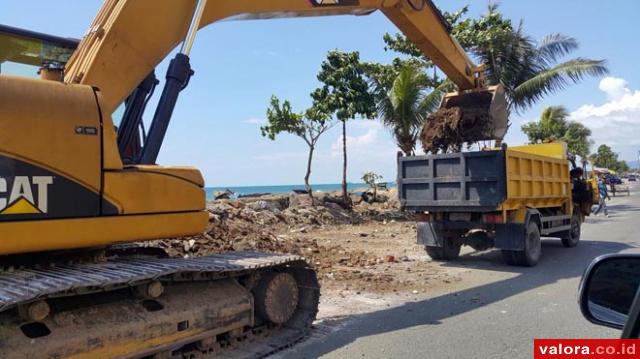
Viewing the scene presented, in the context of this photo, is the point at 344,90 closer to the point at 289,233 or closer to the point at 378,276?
the point at 289,233

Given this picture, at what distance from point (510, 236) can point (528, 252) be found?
1.76 ft

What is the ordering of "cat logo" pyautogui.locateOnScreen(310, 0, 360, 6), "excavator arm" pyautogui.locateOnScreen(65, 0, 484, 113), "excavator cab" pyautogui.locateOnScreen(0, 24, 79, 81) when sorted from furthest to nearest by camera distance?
"cat logo" pyautogui.locateOnScreen(310, 0, 360, 6)
"excavator arm" pyautogui.locateOnScreen(65, 0, 484, 113)
"excavator cab" pyautogui.locateOnScreen(0, 24, 79, 81)

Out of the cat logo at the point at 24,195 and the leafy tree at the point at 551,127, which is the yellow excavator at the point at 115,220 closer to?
the cat logo at the point at 24,195

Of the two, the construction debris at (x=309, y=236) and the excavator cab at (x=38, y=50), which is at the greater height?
the excavator cab at (x=38, y=50)

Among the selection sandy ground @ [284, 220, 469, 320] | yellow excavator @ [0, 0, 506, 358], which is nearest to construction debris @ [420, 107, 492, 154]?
sandy ground @ [284, 220, 469, 320]

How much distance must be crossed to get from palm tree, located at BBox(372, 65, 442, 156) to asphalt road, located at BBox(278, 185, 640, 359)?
41.6 ft

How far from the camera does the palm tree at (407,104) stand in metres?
21.3

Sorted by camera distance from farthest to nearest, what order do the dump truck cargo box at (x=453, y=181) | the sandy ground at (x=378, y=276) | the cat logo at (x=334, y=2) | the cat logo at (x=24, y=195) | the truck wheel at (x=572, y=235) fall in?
the truck wheel at (x=572, y=235) → the dump truck cargo box at (x=453, y=181) → the sandy ground at (x=378, y=276) → the cat logo at (x=334, y=2) → the cat logo at (x=24, y=195)

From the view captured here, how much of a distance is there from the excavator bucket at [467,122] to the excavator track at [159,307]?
5.21 m

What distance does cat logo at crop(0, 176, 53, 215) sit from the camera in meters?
3.83

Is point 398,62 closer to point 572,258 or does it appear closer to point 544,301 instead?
point 572,258

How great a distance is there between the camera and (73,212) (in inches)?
166

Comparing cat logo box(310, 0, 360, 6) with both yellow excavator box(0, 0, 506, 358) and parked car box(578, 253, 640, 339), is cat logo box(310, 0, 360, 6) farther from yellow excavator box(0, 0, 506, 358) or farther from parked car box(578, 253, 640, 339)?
parked car box(578, 253, 640, 339)

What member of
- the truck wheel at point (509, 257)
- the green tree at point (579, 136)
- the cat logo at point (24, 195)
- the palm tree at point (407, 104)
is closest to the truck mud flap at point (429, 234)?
the truck wheel at point (509, 257)
